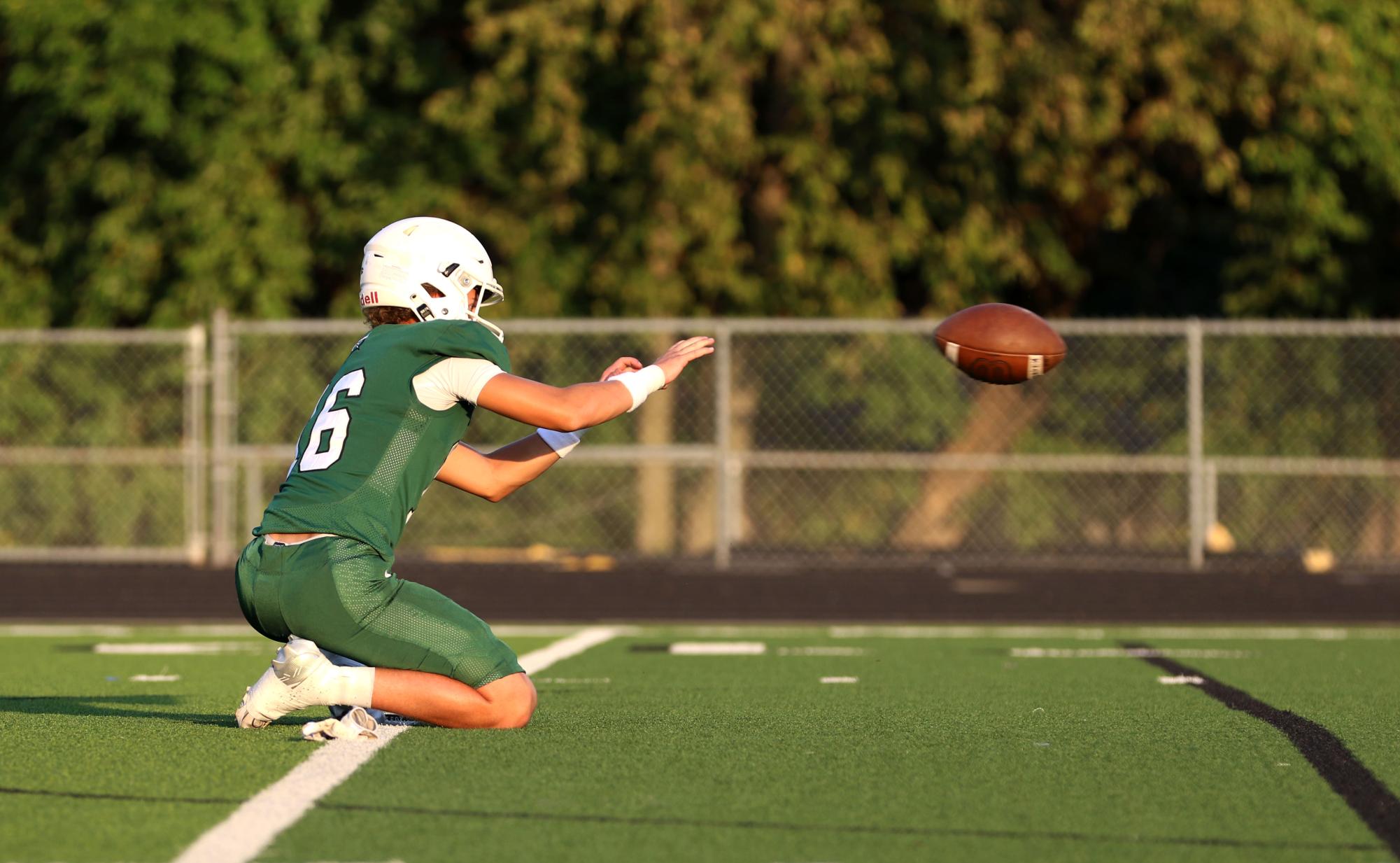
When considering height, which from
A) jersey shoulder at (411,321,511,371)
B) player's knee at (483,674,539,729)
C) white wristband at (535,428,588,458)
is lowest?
player's knee at (483,674,539,729)

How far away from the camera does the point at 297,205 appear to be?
55.8ft

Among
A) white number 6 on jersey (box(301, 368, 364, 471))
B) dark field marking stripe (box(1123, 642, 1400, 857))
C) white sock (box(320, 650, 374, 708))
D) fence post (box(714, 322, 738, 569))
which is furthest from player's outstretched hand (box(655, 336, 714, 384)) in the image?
fence post (box(714, 322, 738, 569))

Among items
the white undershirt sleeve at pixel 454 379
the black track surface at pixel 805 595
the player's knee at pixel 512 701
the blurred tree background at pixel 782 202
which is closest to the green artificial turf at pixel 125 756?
the player's knee at pixel 512 701

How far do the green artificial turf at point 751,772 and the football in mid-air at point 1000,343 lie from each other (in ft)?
4.03

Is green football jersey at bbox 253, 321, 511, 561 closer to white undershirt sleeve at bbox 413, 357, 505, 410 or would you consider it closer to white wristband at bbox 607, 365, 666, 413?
white undershirt sleeve at bbox 413, 357, 505, 410

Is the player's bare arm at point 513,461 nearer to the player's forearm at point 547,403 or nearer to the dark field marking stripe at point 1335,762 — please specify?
the player's forearm at point 547,403

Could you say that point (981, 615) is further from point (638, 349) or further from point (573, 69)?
point (573, 69)

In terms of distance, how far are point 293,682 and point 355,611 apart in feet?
0.86

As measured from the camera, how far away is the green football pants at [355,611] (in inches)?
203

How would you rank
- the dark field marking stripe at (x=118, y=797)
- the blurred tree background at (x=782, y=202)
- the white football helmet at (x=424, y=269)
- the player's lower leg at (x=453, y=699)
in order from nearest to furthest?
the dark field marking stripe at (x=118, y=797), the player's lower leg at (x=453, y=699), the white football helmet at (x=424, y=269), the blurred tree background at (x=782, y=202)

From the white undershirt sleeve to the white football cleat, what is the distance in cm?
79

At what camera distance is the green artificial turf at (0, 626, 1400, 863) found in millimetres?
3896

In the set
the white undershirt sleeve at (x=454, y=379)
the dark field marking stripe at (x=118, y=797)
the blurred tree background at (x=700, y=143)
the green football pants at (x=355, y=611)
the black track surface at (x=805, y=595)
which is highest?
the blurred tree background at (x=700, y=143)

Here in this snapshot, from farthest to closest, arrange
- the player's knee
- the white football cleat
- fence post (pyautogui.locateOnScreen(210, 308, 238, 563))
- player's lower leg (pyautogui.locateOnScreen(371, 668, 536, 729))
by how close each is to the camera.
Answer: fence post (pyautogui.locateOnScreen(210, 308, 238, 563))
the player's knee
player's lower leg (pyautogui.locateOnScreen(371, 668, 536, 729))
the white football cleat
